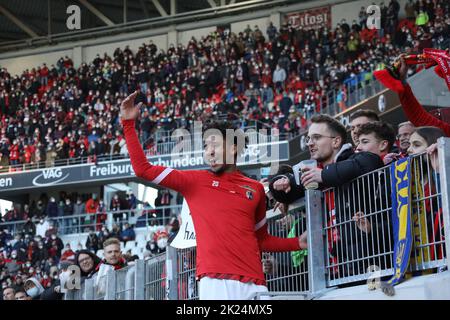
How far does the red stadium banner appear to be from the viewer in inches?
1163

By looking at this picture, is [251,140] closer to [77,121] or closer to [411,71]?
[411,71]

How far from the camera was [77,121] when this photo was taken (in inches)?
1129

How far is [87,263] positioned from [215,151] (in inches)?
168

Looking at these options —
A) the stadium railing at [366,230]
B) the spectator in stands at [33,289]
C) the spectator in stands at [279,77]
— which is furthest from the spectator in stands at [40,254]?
the stadium railing at [366,230]

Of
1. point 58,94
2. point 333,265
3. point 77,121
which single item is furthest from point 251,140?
point 333,265

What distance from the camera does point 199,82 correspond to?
27594 millimetres

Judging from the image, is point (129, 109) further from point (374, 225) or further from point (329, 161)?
point (374, 225)

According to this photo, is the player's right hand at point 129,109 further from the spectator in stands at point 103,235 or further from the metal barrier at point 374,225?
the spectator in stands at point 103,235

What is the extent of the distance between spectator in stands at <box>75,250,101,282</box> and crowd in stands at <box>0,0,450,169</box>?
1257 cm

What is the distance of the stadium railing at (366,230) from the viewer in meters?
3.86

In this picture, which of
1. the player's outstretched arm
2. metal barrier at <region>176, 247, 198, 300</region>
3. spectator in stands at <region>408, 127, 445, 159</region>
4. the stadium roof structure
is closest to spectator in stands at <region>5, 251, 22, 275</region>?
the stadium roof structure

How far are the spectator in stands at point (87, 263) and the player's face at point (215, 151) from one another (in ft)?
13.5

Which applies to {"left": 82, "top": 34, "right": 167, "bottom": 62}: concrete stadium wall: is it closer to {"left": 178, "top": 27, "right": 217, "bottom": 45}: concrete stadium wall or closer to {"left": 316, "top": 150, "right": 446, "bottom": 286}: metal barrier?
{"left": 178, "top": 27, "right": 217, "bottom": 45}: concrete stadium wall
